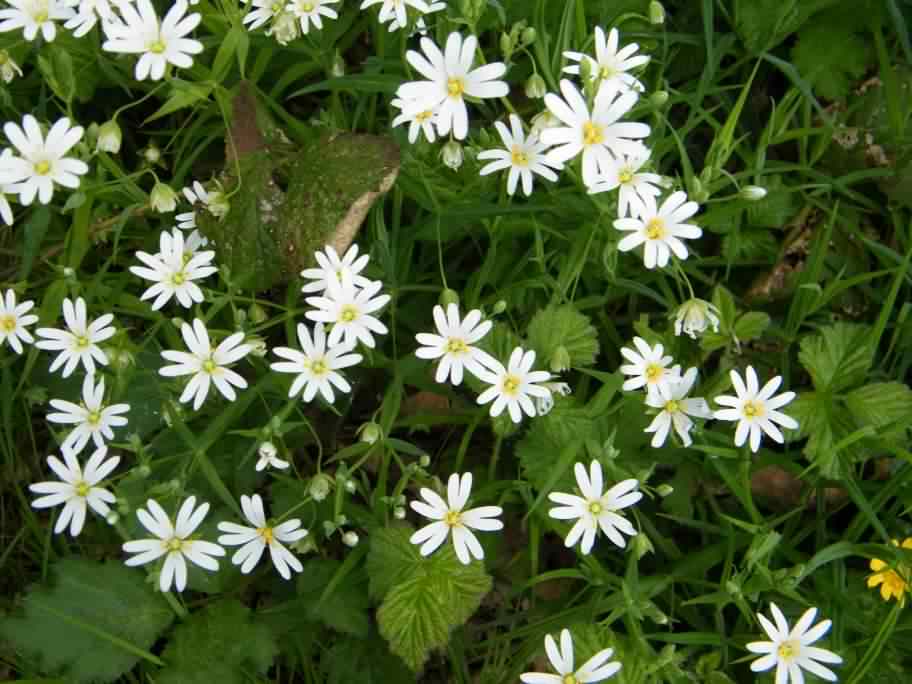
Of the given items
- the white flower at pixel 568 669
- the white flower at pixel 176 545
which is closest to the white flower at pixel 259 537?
the white flower at pixel 176 545

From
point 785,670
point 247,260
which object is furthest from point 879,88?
point 247,260

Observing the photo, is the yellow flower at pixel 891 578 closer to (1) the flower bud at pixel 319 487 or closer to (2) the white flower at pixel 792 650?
(2) the white flower at pixel 792 650

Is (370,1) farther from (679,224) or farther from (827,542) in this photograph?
(827,542)

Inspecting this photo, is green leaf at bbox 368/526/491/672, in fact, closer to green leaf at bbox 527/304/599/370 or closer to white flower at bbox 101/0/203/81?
green leaf at bbox 527/304/599/370

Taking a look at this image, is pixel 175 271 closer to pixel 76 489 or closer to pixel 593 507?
pixel 76 489

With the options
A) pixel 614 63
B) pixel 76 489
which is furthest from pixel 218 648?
pixel 614 63
